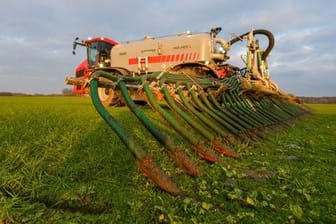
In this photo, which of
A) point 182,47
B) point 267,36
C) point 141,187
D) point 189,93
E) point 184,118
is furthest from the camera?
point 267,36

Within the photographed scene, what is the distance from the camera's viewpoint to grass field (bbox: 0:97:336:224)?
1537 millimetres

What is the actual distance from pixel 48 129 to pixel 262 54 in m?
9.07

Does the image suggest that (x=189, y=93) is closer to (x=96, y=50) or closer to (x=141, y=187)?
(x=141, y=187)

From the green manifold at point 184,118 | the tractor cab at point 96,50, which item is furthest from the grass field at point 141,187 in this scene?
the tractor cab at point 96,50

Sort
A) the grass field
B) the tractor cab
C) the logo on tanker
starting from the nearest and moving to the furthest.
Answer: the grass field < the logo on tanker < the tractor cab

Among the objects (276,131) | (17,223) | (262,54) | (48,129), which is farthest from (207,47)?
(17,223)

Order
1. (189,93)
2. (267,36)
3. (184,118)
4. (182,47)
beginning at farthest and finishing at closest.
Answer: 1. (267,36)
2. (182,47)
3. (189,93)
4. (184,118)

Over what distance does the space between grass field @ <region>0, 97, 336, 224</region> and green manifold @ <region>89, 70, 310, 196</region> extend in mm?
144

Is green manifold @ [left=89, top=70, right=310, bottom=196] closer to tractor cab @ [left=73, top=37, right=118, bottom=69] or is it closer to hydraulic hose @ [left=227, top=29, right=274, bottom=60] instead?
hydraulic hose @ [left=227, top=29, right=274, bottom=60]

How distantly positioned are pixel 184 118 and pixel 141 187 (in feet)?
3.92

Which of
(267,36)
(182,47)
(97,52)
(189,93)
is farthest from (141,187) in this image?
(97,52)

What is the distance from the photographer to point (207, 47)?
959 cm

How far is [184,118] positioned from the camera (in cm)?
297

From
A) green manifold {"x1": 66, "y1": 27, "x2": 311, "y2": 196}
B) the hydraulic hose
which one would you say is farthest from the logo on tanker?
the hydraulic hose
